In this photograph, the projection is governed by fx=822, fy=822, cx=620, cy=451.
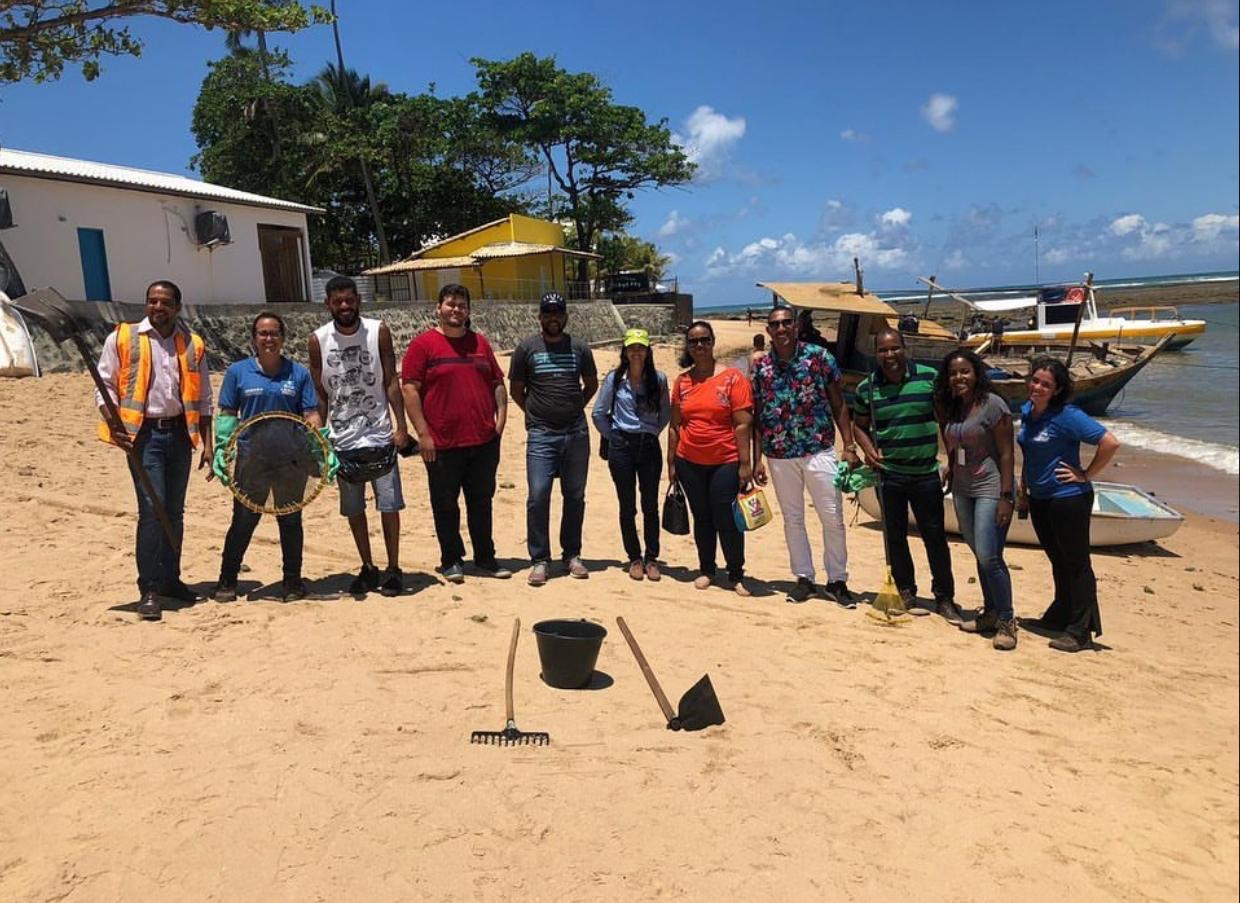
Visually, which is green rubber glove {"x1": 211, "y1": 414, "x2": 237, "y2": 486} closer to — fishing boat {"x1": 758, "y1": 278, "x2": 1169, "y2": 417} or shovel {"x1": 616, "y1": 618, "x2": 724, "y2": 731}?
shovel {"x1": 616, "y1": 618, "x2": 724, "y2": 731}

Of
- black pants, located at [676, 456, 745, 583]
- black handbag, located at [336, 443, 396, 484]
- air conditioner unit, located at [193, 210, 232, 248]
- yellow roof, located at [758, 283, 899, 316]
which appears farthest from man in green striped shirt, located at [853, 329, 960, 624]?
air conditioner unit, located at [193, 210, 232, 248]

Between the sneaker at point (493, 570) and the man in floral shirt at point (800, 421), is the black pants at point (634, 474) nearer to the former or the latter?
the man in floral shirt at point (800, 421)

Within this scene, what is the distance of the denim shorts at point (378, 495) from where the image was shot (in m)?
5.12

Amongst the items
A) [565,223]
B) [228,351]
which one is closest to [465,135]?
[565,223]

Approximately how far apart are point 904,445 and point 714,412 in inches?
48.1

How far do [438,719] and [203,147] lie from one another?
4218 centimetres

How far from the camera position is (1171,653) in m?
5.21

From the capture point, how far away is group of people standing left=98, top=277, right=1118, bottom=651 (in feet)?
15.4

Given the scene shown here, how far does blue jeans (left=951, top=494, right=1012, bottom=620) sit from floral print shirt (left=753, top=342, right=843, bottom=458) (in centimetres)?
97

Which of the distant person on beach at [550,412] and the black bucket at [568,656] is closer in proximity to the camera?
the black bucket at [568,656]

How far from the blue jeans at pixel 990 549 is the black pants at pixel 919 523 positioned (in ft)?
0.64

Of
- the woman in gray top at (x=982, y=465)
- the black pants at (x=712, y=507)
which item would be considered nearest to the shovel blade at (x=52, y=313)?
the black pants at (x=712, y=507)

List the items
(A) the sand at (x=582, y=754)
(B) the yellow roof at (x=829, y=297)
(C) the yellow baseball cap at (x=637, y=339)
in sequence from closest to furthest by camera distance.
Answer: (A) the sand at (x=582, y=754) → (C) the yellow baseball cap at (x=637, y=339) → (B) the yellow roof at (x=829, y=297)

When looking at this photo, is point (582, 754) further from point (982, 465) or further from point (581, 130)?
point (581, 130)
